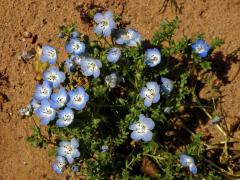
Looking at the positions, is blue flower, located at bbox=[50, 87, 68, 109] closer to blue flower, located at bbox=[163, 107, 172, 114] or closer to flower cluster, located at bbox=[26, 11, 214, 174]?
flower cluster, located at bbox=[26, 11, 214, 174]

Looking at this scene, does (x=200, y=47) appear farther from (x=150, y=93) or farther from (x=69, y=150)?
(x=69, y=150)

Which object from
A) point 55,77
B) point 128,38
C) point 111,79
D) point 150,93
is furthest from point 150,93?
point 55,77

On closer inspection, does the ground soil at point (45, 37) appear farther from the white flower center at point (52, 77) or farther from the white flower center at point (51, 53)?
the white flower center at point (52, 77)

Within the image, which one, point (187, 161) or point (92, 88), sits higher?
point (92, 88)

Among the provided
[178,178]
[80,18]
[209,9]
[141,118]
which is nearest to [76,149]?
[141,118]

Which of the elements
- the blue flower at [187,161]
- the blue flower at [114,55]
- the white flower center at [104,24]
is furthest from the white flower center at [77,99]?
the blue flower at [187,161]

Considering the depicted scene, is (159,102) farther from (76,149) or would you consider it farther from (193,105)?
(76,149)

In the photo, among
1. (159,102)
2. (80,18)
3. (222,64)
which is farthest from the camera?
(80,18)

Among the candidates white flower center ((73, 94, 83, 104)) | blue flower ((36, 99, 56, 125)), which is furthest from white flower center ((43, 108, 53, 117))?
white flower center ((73, 94, 83, 104))
